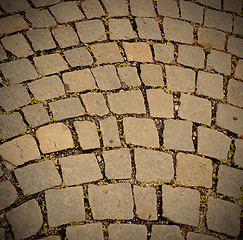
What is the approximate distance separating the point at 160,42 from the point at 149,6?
624mm

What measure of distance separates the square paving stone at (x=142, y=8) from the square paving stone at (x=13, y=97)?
5.59ft

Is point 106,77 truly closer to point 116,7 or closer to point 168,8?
point 116,7

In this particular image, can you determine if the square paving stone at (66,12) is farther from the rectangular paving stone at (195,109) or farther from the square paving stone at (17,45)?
the rectangular paving stone at (195,109)

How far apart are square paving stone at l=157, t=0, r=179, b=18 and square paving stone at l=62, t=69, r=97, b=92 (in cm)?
138

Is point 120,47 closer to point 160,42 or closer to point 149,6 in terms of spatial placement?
point 160,42

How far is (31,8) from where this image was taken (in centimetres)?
293

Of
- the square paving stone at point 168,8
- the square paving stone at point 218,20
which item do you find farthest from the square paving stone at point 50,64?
the square paving stone at point 218,20

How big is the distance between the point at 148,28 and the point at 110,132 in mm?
1498

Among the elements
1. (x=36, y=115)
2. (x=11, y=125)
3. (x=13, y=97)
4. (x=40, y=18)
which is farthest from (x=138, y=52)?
(x=11, y=125)

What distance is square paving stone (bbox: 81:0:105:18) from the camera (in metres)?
2.98

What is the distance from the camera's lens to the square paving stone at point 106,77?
101 inches

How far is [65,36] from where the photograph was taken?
281cm

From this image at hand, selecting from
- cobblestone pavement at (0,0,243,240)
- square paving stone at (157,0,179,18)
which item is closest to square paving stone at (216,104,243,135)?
cobblestone pavement at (0,0,243,240)

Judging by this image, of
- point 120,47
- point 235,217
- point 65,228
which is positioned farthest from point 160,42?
point 65,228
